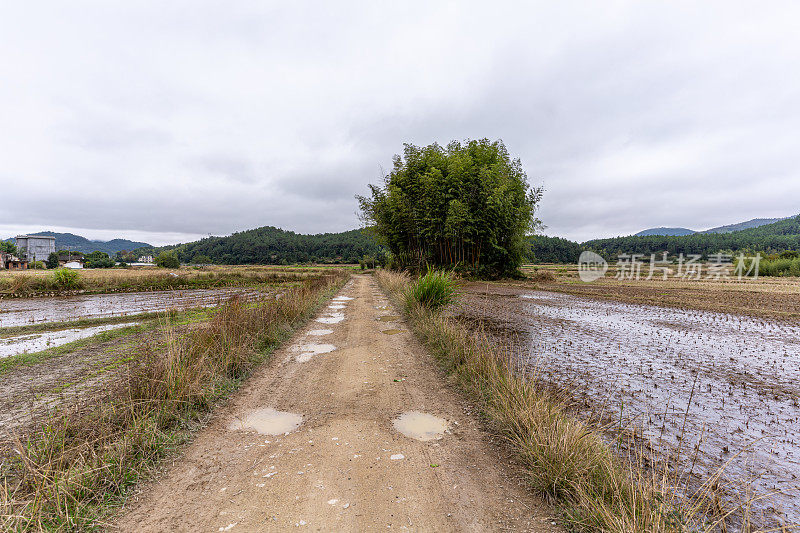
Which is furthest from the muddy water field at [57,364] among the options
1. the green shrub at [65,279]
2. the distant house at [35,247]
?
the distant house at [35,247]

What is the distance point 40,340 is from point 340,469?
1101cm

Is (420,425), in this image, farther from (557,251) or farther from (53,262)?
(53,262)

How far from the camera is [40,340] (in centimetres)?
891

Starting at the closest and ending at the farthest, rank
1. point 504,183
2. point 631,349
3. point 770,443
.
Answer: point 770,443
point 631,349
point 504,183

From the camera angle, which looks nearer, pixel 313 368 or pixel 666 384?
pixel 666 384

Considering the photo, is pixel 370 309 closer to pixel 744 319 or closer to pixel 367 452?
pixel 367 452

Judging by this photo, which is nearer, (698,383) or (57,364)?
(698,383)

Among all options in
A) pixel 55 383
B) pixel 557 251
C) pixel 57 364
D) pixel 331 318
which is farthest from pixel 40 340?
pixel 557 251

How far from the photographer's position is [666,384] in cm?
528

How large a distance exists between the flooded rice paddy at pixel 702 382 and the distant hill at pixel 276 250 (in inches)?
3226

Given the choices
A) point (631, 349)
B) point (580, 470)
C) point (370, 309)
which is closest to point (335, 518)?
point (580, 470)

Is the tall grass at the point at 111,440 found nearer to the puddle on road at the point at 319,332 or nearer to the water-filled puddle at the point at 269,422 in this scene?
the water-filled puddle at the point at 269,422

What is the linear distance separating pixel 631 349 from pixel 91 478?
9099 millimetres

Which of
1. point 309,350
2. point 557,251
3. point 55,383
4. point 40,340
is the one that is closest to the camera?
point 55,383
